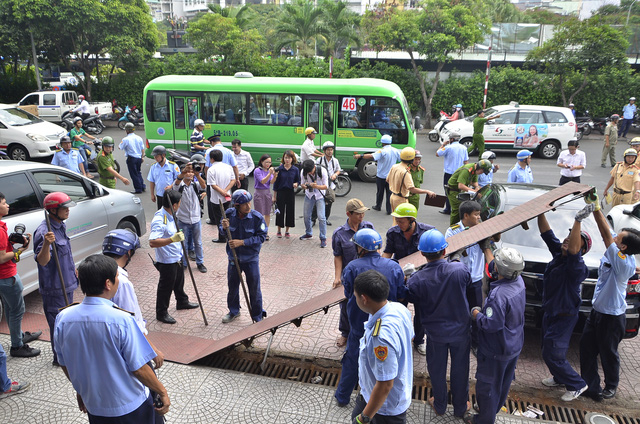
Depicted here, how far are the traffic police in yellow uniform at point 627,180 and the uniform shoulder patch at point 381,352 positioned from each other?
24.4 feet

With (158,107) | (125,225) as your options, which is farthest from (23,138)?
(125,225)

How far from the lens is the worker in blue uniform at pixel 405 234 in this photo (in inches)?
186

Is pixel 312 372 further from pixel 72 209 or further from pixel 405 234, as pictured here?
pixel 72 209

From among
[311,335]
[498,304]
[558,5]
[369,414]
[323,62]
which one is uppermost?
[558,5]

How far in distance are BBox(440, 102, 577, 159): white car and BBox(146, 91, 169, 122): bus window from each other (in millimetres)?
8802

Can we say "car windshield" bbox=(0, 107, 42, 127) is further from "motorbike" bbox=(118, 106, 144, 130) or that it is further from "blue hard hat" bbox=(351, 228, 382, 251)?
"blue hard hat" bbox=(351, 228, 382, 251)

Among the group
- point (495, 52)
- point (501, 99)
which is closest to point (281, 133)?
point (501, 99)

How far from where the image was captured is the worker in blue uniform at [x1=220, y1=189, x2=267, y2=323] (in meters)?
5.31

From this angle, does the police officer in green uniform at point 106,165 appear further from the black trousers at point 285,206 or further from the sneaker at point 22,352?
the sneaker at point 22,352

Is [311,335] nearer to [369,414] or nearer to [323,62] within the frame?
[369,414]

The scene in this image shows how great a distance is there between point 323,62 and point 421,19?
16.0ft

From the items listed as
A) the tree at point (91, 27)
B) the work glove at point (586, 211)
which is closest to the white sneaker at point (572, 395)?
the work glove at point (586, 211)

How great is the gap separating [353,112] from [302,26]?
606 inches

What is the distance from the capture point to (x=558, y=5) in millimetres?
80812
